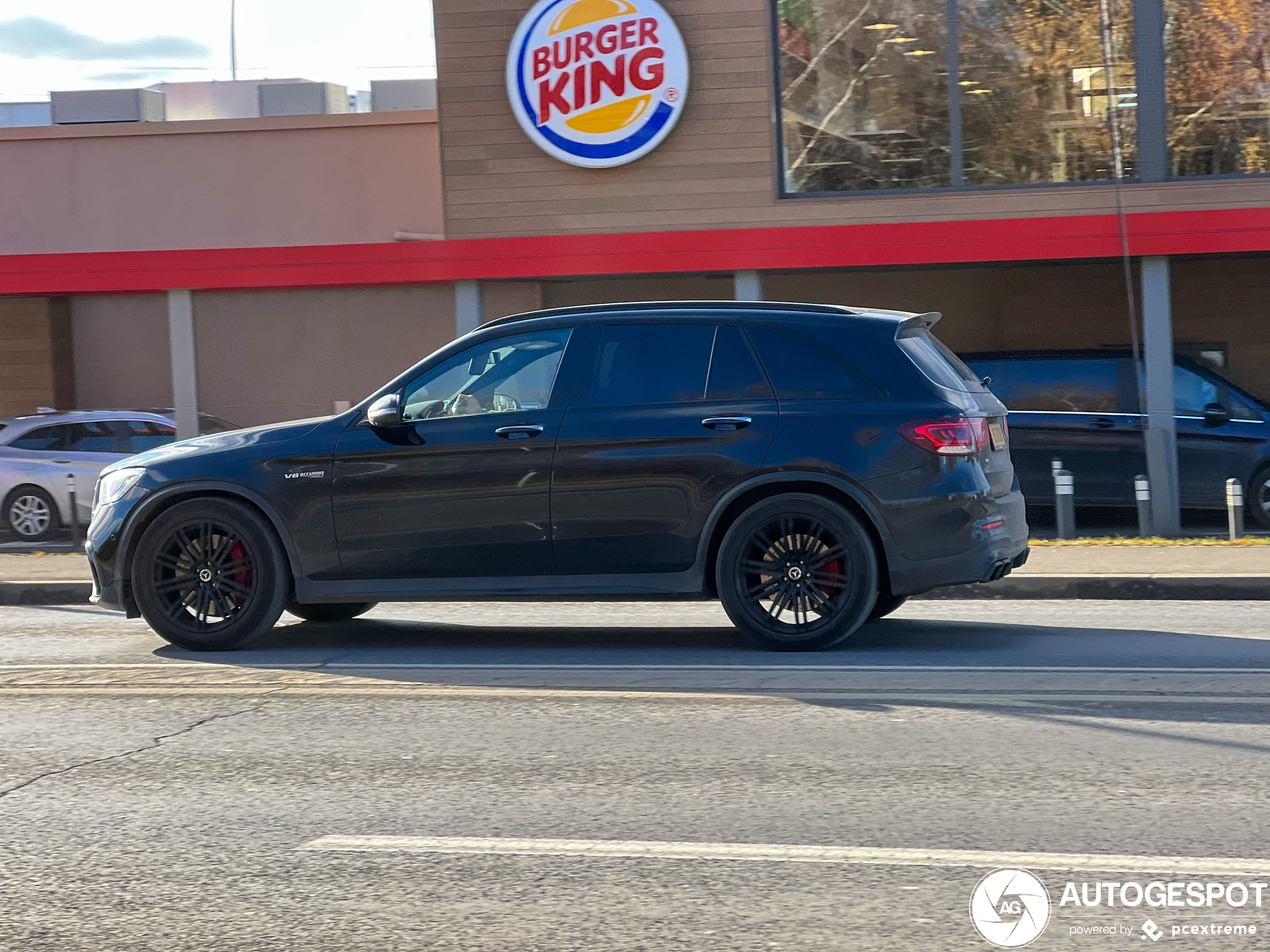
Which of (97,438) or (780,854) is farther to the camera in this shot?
(97,438)

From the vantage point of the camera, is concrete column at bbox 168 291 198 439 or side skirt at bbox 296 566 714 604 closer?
side skirt at bbox 296 566 714 604

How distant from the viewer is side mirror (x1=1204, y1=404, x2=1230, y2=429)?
1551 centimetres

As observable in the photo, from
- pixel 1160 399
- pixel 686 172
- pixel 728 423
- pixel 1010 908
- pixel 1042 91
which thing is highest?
pixel 1042 91

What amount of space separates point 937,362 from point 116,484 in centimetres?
463

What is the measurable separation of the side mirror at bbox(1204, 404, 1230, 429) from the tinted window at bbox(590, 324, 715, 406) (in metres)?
8.93

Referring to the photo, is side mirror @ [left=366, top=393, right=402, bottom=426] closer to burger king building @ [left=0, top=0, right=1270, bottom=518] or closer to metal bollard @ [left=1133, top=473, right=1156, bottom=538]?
metal bollard @ [left=1133, top=473, right=1156, bottom=538]

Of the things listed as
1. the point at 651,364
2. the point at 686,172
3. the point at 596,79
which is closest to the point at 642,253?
the point at 686,172

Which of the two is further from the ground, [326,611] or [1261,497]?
[1261,497]

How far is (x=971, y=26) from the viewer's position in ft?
55.1

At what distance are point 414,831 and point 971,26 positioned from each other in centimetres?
1398

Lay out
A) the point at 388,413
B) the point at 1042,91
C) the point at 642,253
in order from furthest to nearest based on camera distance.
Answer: the point at 642,253, the point at 1042,91, the point at 388,413

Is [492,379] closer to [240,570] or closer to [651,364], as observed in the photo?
[651,364]

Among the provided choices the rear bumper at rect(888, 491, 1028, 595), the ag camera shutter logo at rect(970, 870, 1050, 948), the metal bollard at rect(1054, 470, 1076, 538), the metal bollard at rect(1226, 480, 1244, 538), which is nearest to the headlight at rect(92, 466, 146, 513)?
the rear bumper at rect(888, 491, 1028, 595)

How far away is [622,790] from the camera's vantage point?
17.7 feet
